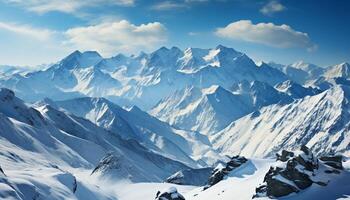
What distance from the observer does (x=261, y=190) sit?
104562mm

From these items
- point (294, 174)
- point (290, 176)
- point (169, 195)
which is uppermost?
point (294, 174)

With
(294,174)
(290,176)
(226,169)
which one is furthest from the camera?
(226,169)

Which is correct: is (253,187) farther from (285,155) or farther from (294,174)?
(294,174)

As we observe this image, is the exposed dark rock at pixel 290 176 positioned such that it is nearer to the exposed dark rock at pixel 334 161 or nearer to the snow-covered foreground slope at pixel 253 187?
the snow-covered foreground slope at pixel 253 187

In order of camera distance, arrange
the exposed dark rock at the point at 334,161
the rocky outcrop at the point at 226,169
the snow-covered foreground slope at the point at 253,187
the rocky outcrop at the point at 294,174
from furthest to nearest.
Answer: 1. the rocky outcrop at the point at 226,169
2. the exposed dark rock at the point at 334,161
3. the rocky outcrop at the point at 294,174
4. the snow-covered foreground slope at the point at 253,187

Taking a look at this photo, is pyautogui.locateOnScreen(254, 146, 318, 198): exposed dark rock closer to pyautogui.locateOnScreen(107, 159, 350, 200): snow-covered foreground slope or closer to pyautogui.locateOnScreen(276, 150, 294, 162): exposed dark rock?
pyautogui.locateOnScreen(107, 159, 350, 200): snow-covered foreground slope

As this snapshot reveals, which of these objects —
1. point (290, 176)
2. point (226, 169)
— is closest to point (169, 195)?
point (290, 176)

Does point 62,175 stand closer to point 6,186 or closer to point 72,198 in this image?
point 72,198

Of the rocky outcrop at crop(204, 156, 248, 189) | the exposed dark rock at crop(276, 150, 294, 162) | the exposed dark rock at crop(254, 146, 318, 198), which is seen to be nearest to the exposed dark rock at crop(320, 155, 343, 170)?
the exposed dark rock at crop(254, 146, 318, 198)

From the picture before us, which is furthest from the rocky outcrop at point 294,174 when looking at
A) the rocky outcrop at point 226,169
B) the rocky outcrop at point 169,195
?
the rocky outcrop at point 226,169

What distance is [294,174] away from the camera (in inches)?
4085

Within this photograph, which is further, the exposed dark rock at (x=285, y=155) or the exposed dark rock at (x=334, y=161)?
the exposed dark rock at (x=285, y=155)

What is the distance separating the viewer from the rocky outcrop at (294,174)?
10231 cm

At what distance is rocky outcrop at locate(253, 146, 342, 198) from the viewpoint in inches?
4028
